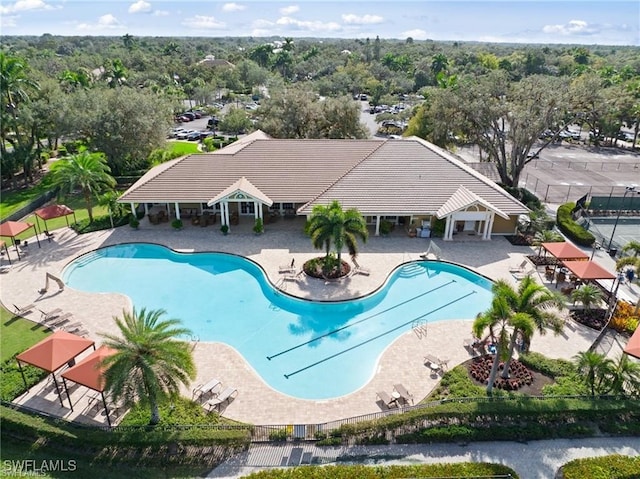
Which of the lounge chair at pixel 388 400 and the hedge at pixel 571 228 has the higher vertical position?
the hedge at pixel 571 228

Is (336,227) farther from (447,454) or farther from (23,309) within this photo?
(23,309)

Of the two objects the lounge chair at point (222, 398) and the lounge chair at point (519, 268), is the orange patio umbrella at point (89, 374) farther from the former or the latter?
the lounge chair at point (519, 268)

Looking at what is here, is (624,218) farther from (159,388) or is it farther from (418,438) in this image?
(159,388)

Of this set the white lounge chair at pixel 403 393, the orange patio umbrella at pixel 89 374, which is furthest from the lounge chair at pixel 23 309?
the white lounge chair at pixel 403 393

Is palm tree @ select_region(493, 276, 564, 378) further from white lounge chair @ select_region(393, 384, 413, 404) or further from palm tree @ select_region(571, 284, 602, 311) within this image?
palm tree @ select_region(571, 284, 602, 311)

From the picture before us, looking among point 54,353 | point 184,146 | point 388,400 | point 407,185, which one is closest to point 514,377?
point 388,400
